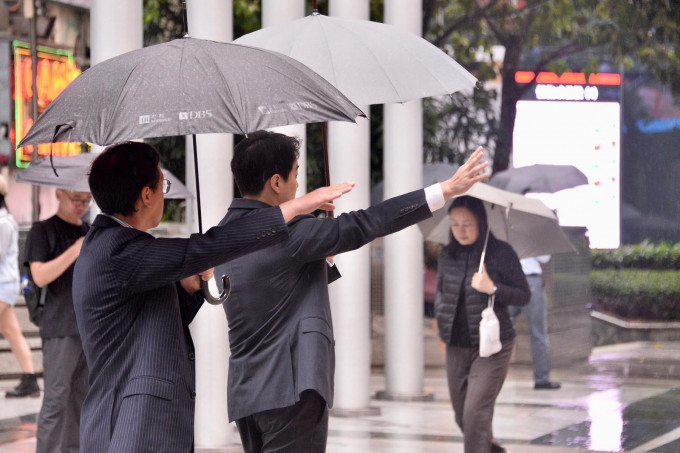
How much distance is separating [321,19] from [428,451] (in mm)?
3925

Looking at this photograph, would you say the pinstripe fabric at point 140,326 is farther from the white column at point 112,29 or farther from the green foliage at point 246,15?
the green foliage at point 246,15

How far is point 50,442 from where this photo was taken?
696 centimetres

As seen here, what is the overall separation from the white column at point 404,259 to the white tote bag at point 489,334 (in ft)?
12.3

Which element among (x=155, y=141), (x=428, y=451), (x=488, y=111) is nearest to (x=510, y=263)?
(x=428, y=451)

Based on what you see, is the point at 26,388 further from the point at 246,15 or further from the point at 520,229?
the point at 520,229

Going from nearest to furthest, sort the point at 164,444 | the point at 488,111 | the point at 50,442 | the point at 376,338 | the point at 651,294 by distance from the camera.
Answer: the point at 164,444 → the point at 50,442 → the point at 651,294 → the point at 488,111 → the point at 376,338

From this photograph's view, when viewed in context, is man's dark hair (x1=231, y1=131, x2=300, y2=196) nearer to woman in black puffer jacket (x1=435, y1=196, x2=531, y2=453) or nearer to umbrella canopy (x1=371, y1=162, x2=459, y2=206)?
woman in black puffer jacket (x1=435, y1=196, x2=531, y2=453)

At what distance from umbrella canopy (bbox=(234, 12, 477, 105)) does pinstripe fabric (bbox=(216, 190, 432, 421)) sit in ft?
2.65

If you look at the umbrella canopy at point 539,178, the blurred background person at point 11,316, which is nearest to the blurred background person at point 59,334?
the blurred background person at point 11,316

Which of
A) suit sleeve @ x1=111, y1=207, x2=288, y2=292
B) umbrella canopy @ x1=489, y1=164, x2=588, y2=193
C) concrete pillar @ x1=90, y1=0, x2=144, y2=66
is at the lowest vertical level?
suit sleeve @ x1=111, y1=207, x2=288, y2=292

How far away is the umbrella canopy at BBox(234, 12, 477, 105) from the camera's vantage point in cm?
496

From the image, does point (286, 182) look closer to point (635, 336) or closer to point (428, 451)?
point (428, 451)

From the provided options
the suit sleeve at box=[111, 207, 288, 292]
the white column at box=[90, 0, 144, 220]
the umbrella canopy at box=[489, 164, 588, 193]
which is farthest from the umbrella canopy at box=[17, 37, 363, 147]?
the umbrella canopy at box=[489, 164, 588, 193]

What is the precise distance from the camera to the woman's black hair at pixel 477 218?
7.12 m
